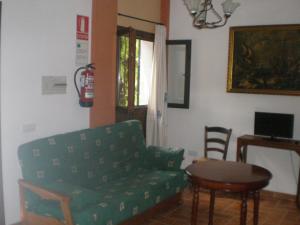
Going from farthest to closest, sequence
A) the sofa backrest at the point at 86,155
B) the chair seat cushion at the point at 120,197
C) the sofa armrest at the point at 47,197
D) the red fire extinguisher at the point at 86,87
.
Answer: the red fire extinguisher at the point at 86,87
the sofa backrest at the point at 86,155
the chair seat cushion at the point at 120,197
the sofa armrest at the point at 47,197

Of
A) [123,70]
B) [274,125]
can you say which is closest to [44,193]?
[123,70]

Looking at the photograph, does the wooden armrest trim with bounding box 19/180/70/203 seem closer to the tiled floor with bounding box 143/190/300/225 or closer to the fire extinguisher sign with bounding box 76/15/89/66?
the tiled floor with bounding box 143/190/300/225

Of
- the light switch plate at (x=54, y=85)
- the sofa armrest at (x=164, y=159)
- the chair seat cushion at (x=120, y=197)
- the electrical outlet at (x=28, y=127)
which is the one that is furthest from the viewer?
the sofa armrest at (x=164, y=159)

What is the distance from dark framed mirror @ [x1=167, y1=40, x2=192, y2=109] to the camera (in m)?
5.32

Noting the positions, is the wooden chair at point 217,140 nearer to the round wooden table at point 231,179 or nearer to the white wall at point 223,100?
the white wall at point 223,100

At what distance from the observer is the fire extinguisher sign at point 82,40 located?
3859mm

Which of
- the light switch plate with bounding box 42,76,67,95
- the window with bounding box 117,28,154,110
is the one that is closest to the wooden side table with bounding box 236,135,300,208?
the window with bounding box 117,28,154,110

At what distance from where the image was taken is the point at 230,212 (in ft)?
13.5

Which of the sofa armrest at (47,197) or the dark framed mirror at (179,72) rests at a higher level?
the dark framed mirror at (179,72)

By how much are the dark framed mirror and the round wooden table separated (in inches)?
79.8

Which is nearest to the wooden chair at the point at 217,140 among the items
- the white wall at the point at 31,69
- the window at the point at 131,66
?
the window at the point at 131,66

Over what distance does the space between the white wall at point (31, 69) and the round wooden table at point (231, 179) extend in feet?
4.86

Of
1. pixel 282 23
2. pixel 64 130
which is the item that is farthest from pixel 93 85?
pixel 282 23

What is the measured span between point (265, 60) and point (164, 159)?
1879mm
